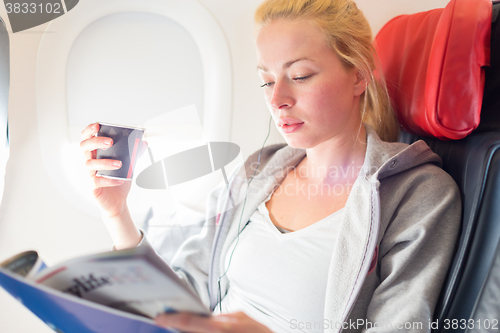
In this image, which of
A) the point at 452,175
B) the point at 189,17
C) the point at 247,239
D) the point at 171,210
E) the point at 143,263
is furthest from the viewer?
the point at 171,210

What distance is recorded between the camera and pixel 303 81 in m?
0.93

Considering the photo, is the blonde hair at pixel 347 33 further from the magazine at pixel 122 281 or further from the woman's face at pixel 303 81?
the magazine at pixel 122 281

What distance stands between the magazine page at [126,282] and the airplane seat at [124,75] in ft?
2.92

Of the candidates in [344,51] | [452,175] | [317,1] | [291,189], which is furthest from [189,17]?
[452,175]

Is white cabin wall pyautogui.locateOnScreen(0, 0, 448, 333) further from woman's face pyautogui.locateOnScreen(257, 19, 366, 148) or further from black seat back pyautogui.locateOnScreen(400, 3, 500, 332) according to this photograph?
black seat back pyautogui.locateOnScreen(400, 3, 500, 332)

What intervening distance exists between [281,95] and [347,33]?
257 mm

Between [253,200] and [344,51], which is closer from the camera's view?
[344,51]

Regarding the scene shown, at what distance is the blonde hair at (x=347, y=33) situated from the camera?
939 mm

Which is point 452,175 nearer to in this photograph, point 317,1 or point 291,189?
point 291,189

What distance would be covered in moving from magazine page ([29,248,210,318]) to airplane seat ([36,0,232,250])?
2.92 feet

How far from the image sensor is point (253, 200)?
3.67 ft

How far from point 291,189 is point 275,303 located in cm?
36

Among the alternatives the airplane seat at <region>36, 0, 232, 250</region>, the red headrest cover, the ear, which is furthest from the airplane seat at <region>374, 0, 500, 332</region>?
the airplane seat at <region>36, 0, 232, 250</region>

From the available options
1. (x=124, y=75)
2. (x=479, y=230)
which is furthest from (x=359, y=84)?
(x=124, y=75)
